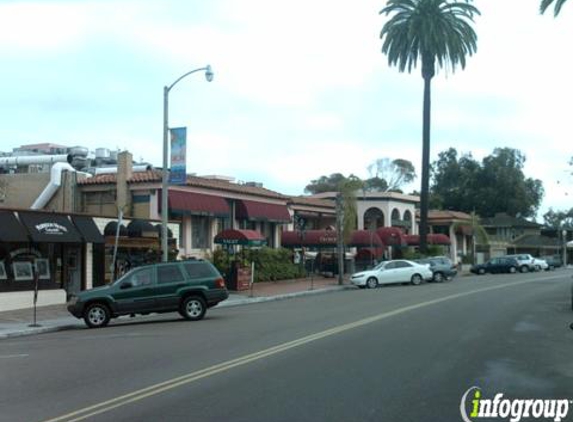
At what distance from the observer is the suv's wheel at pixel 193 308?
20.5 m

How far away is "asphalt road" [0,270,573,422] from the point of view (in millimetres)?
8016

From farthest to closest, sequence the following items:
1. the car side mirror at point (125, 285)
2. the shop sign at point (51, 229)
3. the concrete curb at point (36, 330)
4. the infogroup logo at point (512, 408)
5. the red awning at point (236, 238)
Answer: the red awning at point (236, 238)
the shop sign at point (51, 229)
the car side mirror at point (125, 285)
the concrete curb at point (36, 330)
the infogroup logo at point (512, 408)

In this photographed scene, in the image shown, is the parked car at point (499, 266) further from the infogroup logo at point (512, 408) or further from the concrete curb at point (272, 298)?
the infogroup logo at point (512, 408)

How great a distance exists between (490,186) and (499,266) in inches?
1948

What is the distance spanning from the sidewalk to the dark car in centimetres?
1983

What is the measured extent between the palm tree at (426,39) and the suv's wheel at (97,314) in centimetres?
3410

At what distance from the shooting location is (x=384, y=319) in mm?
17828

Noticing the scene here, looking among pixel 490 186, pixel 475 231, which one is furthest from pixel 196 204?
pixel 490 186

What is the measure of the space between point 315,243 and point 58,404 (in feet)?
122

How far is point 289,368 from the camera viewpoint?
10.6 meters

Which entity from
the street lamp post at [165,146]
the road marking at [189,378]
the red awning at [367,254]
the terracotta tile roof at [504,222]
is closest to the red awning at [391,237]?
the red awning at [367,254]

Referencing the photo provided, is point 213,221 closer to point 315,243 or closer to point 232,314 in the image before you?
point 315,243

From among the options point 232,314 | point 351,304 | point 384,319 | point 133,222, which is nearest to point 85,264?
point 133,222

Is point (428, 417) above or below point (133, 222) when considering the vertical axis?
below
